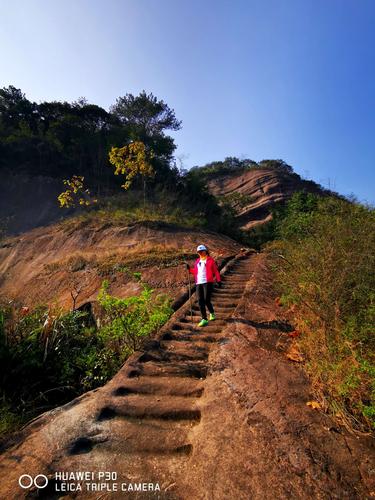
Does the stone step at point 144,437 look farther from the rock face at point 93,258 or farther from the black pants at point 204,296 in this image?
the rock face at point 93,258

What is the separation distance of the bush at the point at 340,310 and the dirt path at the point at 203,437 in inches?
11.5

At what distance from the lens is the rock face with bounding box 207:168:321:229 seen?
30.7m

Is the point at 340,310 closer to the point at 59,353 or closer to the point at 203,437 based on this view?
the point at 203,437

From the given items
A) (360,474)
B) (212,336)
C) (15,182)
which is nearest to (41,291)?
(212,336)

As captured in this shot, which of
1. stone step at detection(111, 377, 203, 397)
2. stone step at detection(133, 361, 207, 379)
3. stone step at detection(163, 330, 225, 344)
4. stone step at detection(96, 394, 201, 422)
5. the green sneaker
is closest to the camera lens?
stone step at detection(96, 394, 201, 422)

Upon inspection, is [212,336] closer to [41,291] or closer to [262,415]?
[262,415]

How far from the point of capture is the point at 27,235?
1691cm

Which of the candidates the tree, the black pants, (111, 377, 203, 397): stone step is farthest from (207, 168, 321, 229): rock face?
(111, 377, 203, 397): stone step

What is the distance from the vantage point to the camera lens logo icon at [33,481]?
243 cm

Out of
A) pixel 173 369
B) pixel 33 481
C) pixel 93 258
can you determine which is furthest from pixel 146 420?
pixel 93 258

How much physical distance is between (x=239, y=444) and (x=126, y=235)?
38.0 ft

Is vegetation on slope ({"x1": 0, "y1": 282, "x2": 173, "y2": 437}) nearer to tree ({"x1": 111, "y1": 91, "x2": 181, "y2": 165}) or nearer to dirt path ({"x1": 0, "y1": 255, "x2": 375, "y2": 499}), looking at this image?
dirt path ({"x1": 0, "y1": 255, "x2": 375, "y2": 499})

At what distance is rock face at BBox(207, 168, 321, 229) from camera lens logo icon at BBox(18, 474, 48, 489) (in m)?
27.4

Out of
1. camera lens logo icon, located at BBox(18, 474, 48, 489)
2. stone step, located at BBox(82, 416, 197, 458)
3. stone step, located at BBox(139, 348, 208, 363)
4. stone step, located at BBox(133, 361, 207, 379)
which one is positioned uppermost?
stone step, located at BBox(139, 348, 208, 363)
